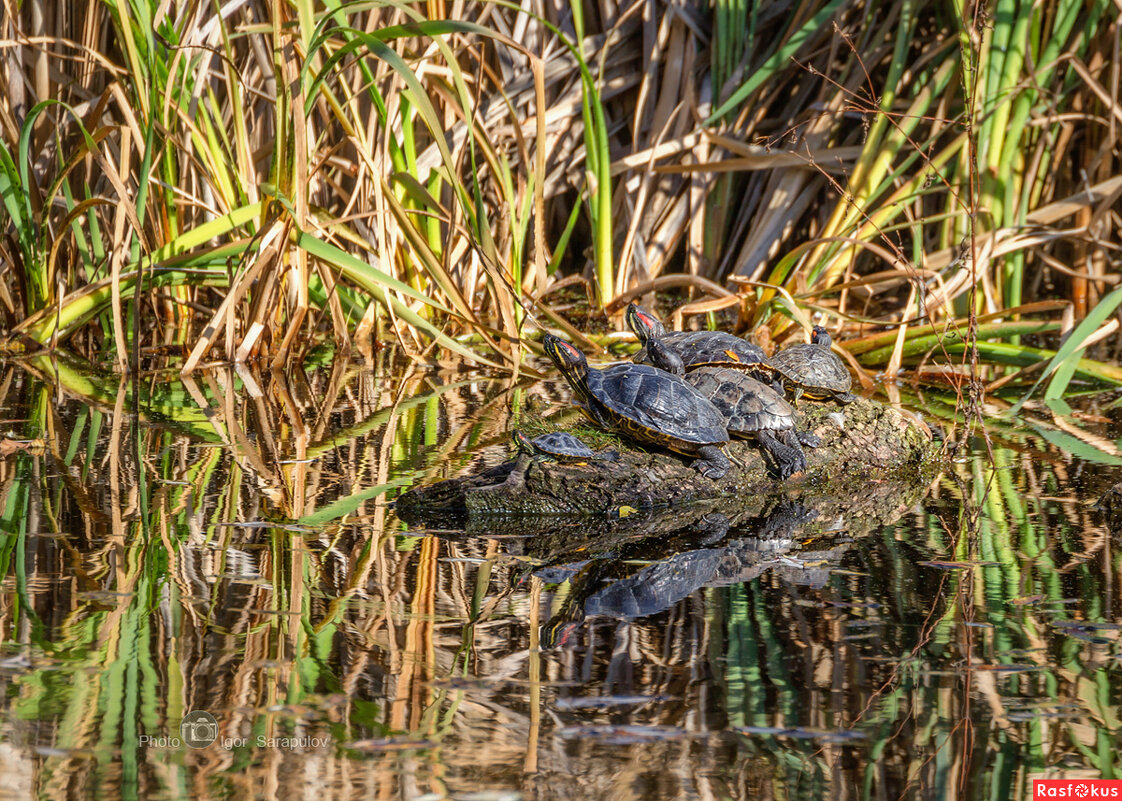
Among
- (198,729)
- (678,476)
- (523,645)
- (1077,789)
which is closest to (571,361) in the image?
(678,476)

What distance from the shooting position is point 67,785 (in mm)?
1319

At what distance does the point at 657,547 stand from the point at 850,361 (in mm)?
1949

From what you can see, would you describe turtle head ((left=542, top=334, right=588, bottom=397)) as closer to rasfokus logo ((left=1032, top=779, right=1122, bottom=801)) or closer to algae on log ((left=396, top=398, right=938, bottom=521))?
algae on log ((left=396, top=398, right=938, bottom=521))

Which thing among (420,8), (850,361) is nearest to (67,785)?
(850,361)

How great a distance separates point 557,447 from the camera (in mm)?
2604

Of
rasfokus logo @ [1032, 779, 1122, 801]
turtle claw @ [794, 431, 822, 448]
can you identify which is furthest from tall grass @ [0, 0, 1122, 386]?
rasfokus logo @ [1032, 779, 1122, 801]

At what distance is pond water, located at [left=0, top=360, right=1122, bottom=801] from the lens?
139 centimetres

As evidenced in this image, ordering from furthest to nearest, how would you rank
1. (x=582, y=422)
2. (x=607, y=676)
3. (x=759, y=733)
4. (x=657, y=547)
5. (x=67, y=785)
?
(x=582, y=422), (x=657, y=547), (x=607, y=676), (x=759, y=733), (x=67, y=785)

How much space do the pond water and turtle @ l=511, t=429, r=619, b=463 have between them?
21cm

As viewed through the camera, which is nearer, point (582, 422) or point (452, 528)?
point (452, 528)

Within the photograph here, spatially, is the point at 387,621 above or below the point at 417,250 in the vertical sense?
below

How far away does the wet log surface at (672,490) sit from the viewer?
2439 mm

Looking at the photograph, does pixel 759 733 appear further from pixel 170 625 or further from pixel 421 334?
pixel 421 334
